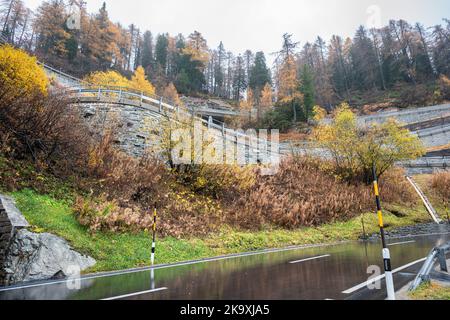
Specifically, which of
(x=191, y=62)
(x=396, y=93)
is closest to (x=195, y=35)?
(x=191, y=62)

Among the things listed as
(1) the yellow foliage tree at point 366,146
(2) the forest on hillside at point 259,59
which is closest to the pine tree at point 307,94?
(2) the forest on hillside at point 259,59

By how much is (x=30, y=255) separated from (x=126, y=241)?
9.85 ft

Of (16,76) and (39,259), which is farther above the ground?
(16,76)

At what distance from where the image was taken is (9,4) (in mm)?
50688

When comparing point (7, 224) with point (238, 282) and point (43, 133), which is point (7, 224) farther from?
point (238, 282)

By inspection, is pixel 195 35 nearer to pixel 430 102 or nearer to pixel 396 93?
pixel 396 93

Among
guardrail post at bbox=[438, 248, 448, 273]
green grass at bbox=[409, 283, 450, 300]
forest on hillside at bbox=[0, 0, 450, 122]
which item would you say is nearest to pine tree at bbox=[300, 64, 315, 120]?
forest on hillside at bbox=[0, 0, 450, 122]

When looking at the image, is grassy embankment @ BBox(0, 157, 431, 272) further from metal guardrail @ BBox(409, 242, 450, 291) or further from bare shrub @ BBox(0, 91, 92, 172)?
metal guardrail @ BBox(409, 242, 450, 291)

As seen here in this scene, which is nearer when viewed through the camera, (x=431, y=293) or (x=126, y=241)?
(x=431, y=293)

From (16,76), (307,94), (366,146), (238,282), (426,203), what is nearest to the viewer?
(238,282)

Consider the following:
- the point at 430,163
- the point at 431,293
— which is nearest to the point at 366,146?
the point at 430,163

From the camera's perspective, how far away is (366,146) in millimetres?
23344

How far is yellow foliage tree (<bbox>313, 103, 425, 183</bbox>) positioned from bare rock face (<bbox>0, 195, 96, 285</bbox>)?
22.0 m
